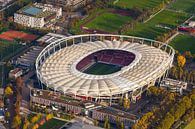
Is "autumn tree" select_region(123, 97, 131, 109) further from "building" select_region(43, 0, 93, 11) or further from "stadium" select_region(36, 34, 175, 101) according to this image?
"building" select_region(43, 0, 93, 11)

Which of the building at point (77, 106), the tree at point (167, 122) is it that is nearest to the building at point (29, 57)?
the building at point (77, 106)

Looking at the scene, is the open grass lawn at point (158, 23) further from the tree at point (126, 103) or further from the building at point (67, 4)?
the tree at point (126, 103)

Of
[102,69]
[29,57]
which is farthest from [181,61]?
[29,57]

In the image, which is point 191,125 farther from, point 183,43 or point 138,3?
point 138,3

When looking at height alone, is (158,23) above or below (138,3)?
below

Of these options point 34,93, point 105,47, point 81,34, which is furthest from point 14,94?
point 81,34
